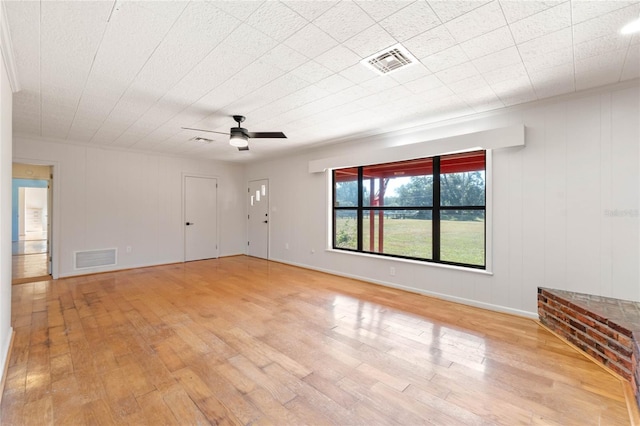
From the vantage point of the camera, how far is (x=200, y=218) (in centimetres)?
698

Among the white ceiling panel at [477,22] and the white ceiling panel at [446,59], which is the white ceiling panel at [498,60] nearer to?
the white ceiling panel at [446,59]

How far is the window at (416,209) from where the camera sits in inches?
152

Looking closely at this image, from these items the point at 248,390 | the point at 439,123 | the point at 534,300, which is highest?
the point at 439,123

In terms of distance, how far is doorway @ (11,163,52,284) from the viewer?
17.7 ft

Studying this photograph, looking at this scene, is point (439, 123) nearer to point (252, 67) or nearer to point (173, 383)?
point (252, 67)

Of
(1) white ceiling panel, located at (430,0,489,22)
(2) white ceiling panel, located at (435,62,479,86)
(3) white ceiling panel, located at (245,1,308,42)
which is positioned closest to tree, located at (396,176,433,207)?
(2) white ceiling panel, located at (435,62,479,86)

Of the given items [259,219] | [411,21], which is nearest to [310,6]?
[411,21]

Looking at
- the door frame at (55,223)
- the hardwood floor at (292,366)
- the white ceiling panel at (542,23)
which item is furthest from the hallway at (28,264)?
the white ceiling panel at (542,23)

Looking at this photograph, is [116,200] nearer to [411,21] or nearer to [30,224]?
[411,21]

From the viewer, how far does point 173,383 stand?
2035mm

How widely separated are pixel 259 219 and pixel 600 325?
643cm

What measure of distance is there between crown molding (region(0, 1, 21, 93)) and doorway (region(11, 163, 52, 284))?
11.6 feet

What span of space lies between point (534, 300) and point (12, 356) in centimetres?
522

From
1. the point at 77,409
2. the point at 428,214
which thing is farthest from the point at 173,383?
the point at 428,214
